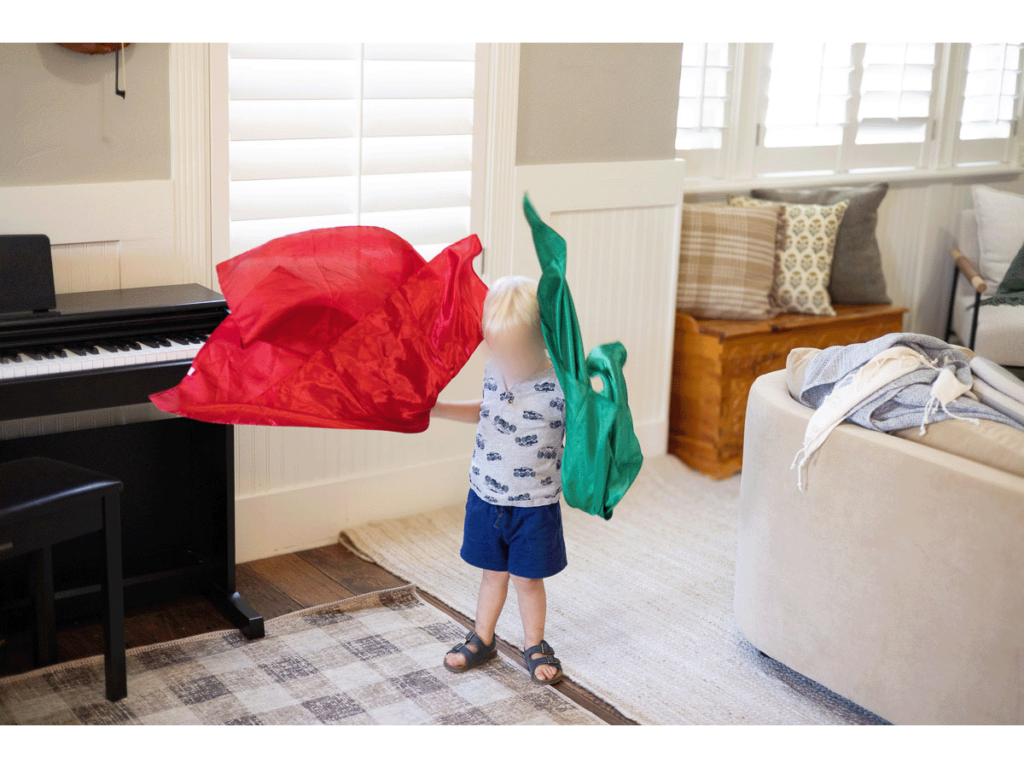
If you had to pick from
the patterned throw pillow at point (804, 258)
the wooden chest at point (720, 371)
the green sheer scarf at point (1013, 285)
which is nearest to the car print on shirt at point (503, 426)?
the wooden chest at point (720, 371)

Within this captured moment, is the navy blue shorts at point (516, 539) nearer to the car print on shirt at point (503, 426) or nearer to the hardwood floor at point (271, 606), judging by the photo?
the car print on shirt at point (503, 426)

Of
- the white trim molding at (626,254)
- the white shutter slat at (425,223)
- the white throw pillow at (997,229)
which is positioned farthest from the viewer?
the white throw pillow at (997,229)

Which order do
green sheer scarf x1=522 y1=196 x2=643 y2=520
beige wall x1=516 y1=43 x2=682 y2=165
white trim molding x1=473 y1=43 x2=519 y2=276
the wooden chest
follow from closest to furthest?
green sheer scarf x1=522 y1=196 x2=643 y2=520, white trim molding x1=473 y1=43 x2=519 y2=276, beige wall x1=516 y1=43 x2=682 y2=165, the wooden chest

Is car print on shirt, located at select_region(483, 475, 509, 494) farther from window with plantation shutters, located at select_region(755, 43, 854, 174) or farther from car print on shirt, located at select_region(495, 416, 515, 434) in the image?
window with plantation shutters, located at select_region(755, 43, 854, 174)

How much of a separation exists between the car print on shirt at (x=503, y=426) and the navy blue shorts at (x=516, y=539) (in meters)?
0.19

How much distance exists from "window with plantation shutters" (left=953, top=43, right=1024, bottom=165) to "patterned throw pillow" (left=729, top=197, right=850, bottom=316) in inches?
56.9

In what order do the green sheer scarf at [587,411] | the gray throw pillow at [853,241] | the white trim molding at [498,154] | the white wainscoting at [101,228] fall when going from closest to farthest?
the green sheer scarf at [587,411] → the white wainscoting at [101,228] → the white trim molding at [498,154] → the gray throw pillow at [853,241]

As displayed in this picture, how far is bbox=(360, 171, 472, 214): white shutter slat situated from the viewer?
312 centimetres

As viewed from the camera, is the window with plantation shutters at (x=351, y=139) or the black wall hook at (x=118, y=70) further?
the window with plantation shutters at (x=351, y=139)

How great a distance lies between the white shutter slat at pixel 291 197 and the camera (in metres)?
2.92

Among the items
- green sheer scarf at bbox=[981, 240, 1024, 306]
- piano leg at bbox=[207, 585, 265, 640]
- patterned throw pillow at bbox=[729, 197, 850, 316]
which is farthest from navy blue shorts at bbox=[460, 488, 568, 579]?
green sheer scarf at bbox=[981, 240, 1024, 306]

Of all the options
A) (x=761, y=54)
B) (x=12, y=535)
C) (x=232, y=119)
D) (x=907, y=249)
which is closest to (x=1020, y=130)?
(x=907, y=249)

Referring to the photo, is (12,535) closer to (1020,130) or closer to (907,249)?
(907,249)

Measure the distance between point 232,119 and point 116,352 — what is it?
795 mm
